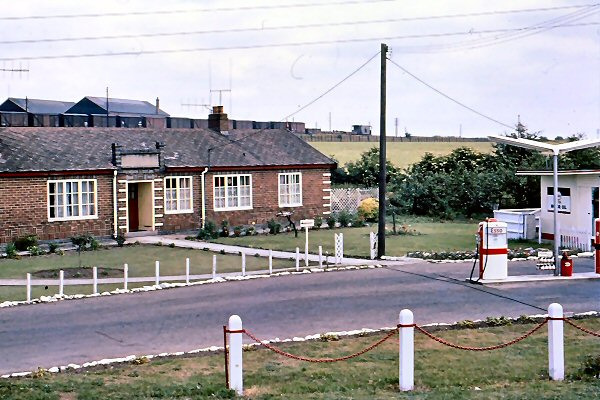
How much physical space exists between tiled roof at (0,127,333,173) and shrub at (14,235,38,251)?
257cm

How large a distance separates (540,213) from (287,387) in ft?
78.4

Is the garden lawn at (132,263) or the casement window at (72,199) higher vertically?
the casement window at (72,199)

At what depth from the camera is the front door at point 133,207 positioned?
3878cm

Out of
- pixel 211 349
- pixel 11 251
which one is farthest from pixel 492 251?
pixel 11 251

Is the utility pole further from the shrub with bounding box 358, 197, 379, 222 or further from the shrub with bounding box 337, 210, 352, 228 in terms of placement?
the shrub with bounding box 358, 197, 379, 222

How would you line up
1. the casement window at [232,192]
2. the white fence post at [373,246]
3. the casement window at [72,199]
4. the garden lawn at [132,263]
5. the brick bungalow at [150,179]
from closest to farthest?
1. the garden lawn at [132,263]
2. the white fence post at [373,246]
3. the brick bungalow at [150,179]
4. the casement window at [72,199]
5. the casement window at [232,192]

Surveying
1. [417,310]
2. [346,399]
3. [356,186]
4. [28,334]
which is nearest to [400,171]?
[356,186]

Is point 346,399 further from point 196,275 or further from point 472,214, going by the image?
point 472,214

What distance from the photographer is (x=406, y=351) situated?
12617 millimetres

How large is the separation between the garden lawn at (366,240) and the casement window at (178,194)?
2.97m

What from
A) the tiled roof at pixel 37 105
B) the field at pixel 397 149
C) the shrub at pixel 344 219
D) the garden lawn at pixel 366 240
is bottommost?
the garden lawn at pixel 366 240

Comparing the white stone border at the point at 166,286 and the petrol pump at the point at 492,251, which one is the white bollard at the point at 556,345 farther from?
the white stone border at the point at 166,286

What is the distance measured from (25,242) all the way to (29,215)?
1.57m

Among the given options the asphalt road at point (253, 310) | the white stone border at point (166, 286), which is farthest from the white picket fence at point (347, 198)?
the asphalt road at point (253, 310)
